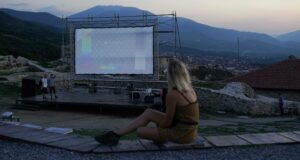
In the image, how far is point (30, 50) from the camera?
62.2m

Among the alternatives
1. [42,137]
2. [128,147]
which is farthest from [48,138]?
[128,147]

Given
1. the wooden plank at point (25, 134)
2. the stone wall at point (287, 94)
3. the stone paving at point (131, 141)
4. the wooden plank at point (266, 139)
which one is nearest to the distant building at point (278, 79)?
the stone wall at point (287, 94)

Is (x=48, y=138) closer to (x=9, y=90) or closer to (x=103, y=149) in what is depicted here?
(x=103, y=149)

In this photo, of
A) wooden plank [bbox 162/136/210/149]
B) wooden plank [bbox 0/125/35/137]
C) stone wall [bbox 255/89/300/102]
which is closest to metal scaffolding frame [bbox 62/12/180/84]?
wooden plank [bbox 0/125/35/137]

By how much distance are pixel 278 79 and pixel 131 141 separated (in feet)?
111

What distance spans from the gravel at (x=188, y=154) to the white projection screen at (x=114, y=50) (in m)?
15.0

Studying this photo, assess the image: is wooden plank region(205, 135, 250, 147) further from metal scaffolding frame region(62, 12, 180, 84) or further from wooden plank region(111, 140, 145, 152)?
metal scaffolding frame region(62, 12, 180, 84)

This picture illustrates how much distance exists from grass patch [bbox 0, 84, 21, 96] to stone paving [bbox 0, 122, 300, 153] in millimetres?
17178

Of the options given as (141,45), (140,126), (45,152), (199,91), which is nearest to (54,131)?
(45,152)

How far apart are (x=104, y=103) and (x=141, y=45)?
345 cm

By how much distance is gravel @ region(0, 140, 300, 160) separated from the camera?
20.1 ft

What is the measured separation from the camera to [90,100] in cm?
2073

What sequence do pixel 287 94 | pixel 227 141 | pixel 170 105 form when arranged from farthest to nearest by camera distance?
pixel 287 94, pixel 227 141, pixel 170 105

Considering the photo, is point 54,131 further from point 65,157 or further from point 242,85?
point 242,85
